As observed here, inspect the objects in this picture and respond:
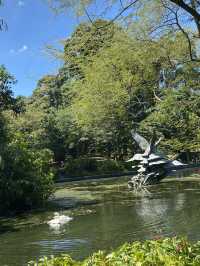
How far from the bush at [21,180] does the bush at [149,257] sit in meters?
10.8

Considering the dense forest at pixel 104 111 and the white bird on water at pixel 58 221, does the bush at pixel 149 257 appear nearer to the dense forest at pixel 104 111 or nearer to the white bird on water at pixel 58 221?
the dense forest at pixel 104 111

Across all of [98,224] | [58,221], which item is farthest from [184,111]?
[58,221]

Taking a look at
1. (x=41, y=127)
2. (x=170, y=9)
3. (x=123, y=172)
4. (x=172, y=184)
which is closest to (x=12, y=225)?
(x=170, y=9)

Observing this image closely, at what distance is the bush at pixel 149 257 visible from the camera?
4.17 m

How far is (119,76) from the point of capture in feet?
67.7

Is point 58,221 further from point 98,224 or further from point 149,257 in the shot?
point 149,257

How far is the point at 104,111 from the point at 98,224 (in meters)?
12.0

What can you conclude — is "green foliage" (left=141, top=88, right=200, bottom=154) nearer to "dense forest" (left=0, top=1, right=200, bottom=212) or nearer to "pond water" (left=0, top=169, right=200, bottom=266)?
"dense forest" (left=0, top=1, right=200, bottom=212)

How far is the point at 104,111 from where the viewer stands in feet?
79.0

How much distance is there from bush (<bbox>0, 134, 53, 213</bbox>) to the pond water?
2.57 ft

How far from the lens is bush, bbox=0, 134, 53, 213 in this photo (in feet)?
51.3

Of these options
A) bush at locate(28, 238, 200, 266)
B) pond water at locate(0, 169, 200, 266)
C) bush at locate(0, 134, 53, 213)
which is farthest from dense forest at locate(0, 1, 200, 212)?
bush at locate(28, 238, 200, 266)

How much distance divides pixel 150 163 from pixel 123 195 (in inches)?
156

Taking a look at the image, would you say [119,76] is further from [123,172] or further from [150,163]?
[123,172]
